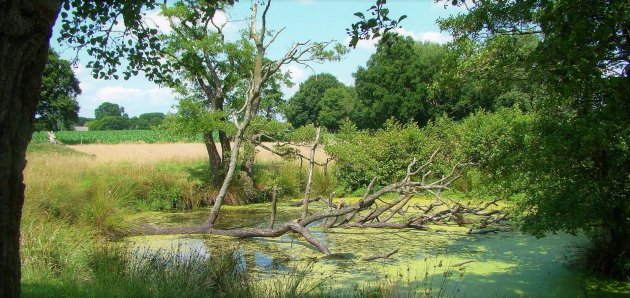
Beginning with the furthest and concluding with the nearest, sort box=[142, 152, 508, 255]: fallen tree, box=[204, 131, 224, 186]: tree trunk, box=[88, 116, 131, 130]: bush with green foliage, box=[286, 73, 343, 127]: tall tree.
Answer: box=[88, 116, 131, 130]: bush with green foliage → box=[286, 73, 343, 127]: tall tree → box=[204, 131, 224, 186]: tree trunk → box=[142, 152, 508, 255]: fallen tree

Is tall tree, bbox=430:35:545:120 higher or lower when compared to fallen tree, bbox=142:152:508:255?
higher

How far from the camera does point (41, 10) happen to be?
2.81m

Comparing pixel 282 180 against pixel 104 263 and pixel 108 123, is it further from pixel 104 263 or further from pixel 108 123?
pixel 108 123

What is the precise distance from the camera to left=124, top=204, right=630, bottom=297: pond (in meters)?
6.51

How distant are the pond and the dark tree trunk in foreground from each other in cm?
318

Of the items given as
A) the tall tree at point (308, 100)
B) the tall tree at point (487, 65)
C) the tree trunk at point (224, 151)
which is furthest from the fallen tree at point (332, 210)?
the tall tree at point (308, 100)

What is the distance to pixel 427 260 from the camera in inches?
310

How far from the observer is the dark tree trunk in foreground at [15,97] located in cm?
266

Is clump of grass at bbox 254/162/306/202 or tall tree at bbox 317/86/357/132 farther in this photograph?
tall tree at bbox 317/86/357/132

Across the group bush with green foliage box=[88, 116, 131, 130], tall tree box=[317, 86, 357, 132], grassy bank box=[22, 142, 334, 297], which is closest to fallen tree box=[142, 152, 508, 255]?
grassy bank box=[22, 142, 334, 297]

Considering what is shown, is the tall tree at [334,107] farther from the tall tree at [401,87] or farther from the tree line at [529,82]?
the tree line at [529,82]

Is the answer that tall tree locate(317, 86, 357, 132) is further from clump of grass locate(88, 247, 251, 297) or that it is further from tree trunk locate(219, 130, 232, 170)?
clump of grass locate(88, 247, 251, 297)

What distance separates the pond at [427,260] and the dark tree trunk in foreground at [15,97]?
3.18 m

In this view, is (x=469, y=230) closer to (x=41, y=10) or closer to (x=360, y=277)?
(x=360, y=277)
